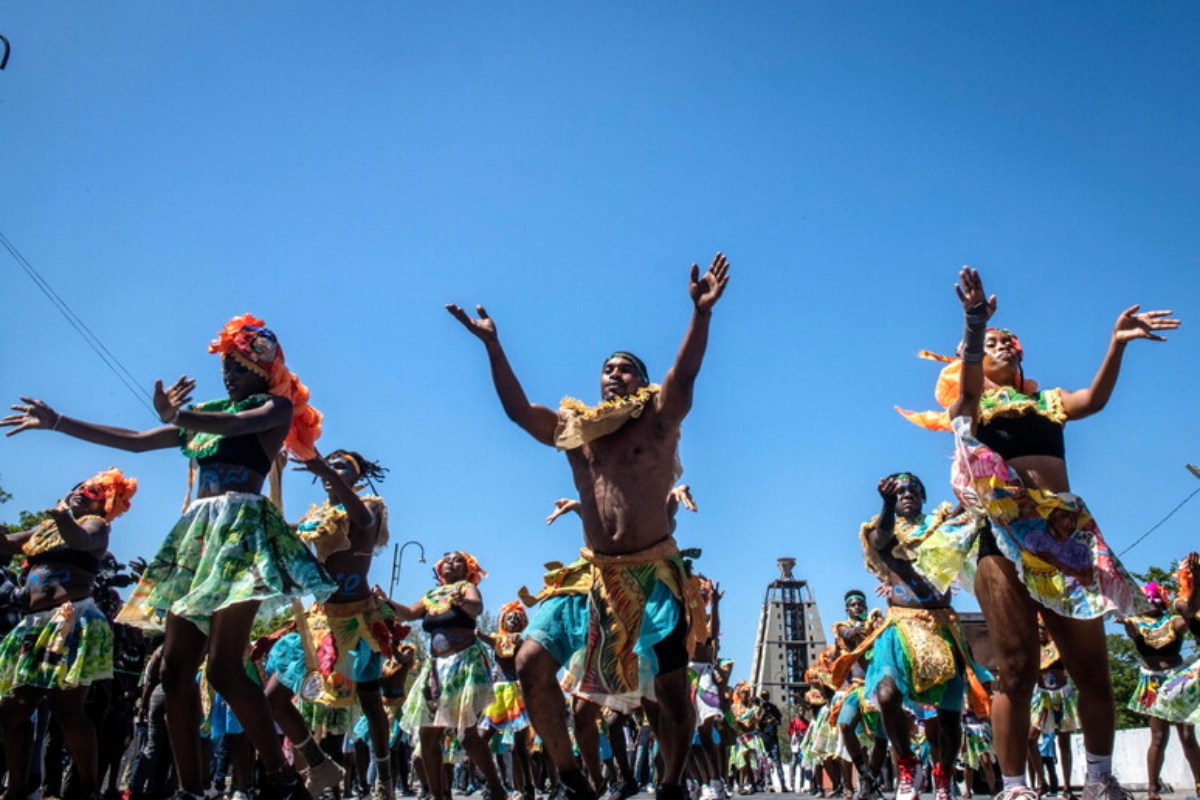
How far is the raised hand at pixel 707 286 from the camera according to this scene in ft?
17.9

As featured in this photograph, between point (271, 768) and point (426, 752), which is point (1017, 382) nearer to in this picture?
point (271, 768)

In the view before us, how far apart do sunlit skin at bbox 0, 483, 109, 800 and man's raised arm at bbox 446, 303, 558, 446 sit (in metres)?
2.78

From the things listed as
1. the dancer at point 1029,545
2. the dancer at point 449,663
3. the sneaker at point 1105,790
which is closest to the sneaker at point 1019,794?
the dancer at point 1029,545

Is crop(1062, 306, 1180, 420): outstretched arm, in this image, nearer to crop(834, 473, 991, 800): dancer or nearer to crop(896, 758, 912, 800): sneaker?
crop(834, 473, 991, 800): dancer

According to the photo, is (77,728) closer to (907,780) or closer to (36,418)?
(36,418)

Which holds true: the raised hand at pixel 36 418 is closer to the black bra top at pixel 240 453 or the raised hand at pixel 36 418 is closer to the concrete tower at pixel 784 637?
the black bra top at pixel 240 453

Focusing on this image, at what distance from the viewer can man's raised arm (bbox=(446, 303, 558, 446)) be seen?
19.4 ft

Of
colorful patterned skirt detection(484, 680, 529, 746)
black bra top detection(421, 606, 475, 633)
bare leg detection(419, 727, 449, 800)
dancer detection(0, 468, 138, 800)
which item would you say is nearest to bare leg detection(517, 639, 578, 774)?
dancer detection(0, 468, 138, 800)

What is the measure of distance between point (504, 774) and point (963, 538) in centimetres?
1559

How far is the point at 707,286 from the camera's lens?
18.1 ft

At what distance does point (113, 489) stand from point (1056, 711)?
11.5 metres

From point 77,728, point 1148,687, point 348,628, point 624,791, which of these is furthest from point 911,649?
point 77,728

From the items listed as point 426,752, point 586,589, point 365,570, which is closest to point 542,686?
point 586,589

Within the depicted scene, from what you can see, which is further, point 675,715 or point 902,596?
point 902,596
